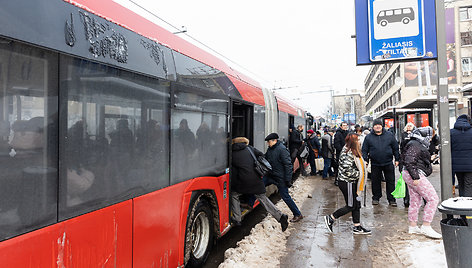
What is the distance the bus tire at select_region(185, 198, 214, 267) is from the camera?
383 cm

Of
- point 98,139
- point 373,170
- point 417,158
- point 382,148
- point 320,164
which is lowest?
point 320,164

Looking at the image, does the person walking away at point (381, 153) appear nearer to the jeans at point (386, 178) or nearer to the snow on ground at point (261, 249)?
the jeans at point (386, 178)

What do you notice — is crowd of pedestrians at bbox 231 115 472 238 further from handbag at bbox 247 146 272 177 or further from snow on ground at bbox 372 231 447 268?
snow on ground at bbox 372 231 447 268

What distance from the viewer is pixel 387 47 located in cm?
525

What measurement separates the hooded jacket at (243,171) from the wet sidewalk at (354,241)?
1063 millimetres

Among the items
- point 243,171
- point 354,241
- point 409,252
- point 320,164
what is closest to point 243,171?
point 243,171

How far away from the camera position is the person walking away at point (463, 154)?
19.5 feet

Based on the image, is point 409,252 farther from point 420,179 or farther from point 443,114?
point 443,114

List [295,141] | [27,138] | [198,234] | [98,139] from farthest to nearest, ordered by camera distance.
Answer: [295,141], [198,234], [98,139], [27,138]

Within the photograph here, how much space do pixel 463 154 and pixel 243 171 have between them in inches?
164

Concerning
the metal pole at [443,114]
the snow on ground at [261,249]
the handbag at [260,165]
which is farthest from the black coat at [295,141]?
the metal pole at [443,114]

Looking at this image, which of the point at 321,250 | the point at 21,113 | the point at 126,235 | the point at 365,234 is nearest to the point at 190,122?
the point at 126,235

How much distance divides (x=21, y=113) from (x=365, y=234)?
513cm

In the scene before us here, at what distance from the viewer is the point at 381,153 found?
6805 mm
